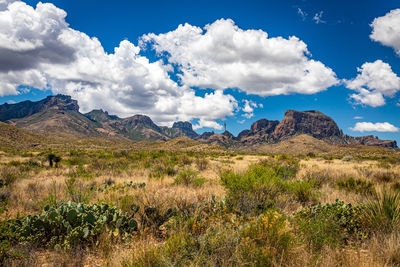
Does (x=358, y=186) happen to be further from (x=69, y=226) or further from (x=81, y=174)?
(x=81, y=174)

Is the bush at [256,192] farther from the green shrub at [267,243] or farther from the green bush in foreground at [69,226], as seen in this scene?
the green bush in foreground at [69,226]

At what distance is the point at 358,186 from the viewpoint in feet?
24.1

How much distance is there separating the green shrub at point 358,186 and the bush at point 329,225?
12.3ft

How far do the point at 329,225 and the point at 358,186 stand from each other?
214 inches

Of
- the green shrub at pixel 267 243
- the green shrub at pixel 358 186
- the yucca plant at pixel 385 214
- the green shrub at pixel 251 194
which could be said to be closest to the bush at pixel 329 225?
the yucca plant at pixel 385 214

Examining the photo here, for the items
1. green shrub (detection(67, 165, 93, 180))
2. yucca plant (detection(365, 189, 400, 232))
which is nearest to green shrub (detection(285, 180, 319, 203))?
yucca plant (detection(365, 189, 400, 232))

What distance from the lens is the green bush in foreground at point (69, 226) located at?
3.32 metres

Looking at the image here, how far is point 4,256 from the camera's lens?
262 cm

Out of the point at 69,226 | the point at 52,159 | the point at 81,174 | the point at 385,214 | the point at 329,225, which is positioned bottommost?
the point at 81,174

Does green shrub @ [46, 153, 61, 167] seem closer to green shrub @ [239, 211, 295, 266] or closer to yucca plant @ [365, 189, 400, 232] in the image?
green shrub @ [239, 211, 295, 266]

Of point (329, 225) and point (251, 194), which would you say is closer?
point (329, 225)

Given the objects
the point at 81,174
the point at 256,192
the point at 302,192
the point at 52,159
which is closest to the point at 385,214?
the point at 302,192

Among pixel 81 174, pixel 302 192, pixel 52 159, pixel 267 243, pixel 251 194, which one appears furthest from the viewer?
pixel 52 159

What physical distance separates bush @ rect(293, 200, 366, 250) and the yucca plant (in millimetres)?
169
